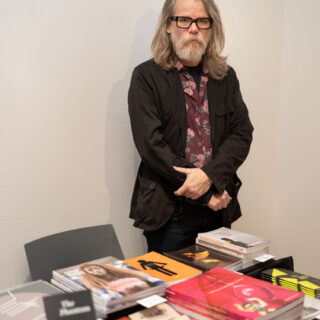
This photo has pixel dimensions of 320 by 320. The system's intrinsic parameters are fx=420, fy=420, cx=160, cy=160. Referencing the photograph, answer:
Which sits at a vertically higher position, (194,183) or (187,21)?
(187,21)

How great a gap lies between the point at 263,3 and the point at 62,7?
1.60m

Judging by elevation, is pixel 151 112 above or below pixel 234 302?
above

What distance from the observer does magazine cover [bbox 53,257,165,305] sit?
117cm

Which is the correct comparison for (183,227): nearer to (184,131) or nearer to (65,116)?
(184,131)

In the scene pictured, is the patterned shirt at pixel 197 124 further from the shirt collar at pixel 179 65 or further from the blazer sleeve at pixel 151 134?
the blazer sleeve at pixel 151 134

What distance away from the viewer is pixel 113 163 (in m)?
2.31

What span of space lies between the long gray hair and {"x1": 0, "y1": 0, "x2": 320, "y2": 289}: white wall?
225mm

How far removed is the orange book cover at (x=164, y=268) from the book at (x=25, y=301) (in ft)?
1.04

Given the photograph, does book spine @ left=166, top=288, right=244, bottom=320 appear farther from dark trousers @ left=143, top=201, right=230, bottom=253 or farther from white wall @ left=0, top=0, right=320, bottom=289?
white wall @ left=0, top=0, right=320, bottom=289

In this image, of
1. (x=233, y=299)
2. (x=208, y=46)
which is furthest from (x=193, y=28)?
(x=233, y=299)

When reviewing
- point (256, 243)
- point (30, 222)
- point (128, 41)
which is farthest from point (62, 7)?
point (256, 243)

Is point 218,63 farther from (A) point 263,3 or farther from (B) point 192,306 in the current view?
(B) point 192,306

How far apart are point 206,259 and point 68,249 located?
622 mm

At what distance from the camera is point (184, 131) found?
2057 mm
